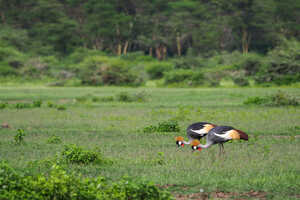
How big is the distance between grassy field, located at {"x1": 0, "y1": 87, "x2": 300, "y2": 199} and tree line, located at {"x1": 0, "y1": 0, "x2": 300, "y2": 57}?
101 feet

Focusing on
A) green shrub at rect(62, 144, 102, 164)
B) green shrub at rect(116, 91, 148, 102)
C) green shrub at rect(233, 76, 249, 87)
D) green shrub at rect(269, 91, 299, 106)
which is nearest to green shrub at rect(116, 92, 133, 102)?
green shrub at rect(116, 91, 148, 102)

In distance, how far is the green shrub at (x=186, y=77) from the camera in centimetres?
3266

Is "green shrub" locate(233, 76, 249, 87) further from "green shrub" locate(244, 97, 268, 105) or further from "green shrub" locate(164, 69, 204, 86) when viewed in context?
"green shrub" locate(244, 97, 268, 105)

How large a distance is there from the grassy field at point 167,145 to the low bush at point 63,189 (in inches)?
11.8

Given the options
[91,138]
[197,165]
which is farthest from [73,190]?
[91,138]

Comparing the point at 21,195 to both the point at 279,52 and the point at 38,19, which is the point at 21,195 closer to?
the point at 279,52

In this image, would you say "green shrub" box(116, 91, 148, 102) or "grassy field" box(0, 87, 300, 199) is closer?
"grassy field" box(0, 87, 300, 199)

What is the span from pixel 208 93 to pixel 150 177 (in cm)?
1937

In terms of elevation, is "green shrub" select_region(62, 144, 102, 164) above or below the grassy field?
above

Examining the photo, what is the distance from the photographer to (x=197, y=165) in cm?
877

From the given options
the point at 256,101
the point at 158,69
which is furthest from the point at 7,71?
the point at 256,101

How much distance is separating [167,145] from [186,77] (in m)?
22.3

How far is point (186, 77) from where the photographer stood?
3322cm

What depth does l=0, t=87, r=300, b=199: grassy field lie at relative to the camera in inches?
298
